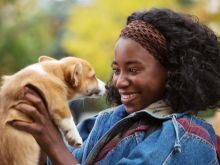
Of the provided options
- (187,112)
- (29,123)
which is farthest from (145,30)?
(29,123)

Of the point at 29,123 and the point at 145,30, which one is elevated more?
the point at 145,30

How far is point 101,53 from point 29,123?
2133cm

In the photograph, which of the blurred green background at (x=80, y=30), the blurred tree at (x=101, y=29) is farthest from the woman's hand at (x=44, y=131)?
the blurred tree at (x=101, y=29)

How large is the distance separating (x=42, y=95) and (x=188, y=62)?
2.48ft

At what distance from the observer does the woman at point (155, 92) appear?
299 cm

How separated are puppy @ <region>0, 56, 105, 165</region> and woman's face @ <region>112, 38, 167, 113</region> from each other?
39cm

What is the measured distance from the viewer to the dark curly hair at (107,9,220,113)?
3082mm

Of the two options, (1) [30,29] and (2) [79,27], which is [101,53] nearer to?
(2) [79,27]

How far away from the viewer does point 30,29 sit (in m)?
25.9

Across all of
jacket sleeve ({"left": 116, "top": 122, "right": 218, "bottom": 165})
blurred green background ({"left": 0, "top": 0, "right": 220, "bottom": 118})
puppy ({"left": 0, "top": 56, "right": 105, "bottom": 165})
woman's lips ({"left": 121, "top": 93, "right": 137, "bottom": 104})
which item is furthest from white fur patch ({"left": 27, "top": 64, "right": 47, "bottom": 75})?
blurred green background ({"left": 0, "top": 0, "right": 220, "bottom": 118})

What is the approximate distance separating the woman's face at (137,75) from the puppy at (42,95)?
15.2 inches

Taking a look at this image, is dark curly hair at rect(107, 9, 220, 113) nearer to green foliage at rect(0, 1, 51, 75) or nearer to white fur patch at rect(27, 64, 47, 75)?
white fur patch at rect(27, 64, 47, 75)

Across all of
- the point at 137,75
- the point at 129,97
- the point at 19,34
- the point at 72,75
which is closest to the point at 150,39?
the point at 137,75

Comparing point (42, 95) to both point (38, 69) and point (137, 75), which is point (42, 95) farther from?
point (137, 75)
